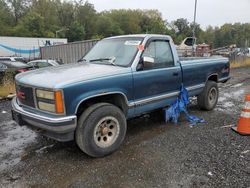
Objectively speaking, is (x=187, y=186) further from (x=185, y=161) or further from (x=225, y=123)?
(x=225, y=123)

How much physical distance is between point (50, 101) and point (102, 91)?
31.4 inches

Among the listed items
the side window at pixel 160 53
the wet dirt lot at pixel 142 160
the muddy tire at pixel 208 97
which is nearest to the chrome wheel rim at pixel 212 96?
the muddy tire at pixel 208 97

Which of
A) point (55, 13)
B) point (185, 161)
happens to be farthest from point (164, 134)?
point (55, 13)

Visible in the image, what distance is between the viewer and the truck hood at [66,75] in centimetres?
367

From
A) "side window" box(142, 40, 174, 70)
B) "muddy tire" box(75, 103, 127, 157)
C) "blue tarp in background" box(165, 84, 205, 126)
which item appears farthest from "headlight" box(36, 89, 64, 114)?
"blue tarp in background" box(165, 84, 205, 126)

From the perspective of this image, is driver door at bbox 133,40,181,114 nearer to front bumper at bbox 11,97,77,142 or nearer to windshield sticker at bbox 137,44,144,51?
windshield sticker at bbox 137,44,144,51

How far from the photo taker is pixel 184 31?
9981 cm

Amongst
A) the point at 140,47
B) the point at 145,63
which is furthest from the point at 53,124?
the point at 140,47

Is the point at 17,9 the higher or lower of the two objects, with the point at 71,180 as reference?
higher

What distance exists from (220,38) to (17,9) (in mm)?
72361

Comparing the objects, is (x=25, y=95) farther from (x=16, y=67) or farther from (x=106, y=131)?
(x=16, y=67)

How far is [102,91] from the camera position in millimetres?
3986

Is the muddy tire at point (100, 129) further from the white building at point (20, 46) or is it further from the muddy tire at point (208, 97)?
the white building at point (20, 46)

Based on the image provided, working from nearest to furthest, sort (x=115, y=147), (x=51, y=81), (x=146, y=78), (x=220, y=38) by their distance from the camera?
1. (x=51, y=81)
2. (x=115, y=147)
3. (x=146, y=78)
4. (x=220, y=38)
